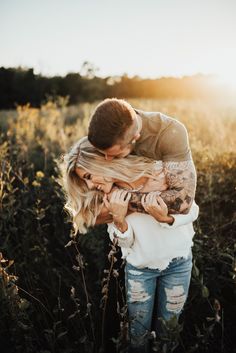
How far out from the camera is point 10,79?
886 inches

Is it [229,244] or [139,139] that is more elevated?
[139,139]

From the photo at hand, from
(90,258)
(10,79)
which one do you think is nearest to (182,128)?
(90,258)

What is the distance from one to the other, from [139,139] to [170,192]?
0.42m

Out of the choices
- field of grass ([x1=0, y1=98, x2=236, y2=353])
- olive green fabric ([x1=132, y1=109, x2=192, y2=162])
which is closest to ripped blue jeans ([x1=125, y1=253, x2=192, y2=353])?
field of grass ([x1=0, y1=98, x2=236, y2=353])

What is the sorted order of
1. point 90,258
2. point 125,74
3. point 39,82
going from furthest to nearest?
1. point 125,74
2. point 39,82
3. point 90,258

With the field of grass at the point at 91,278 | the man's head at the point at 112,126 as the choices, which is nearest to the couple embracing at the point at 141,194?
the man's head at the point at 112,126

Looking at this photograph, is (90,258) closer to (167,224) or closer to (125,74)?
(167,224)

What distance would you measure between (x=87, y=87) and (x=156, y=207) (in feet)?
87.3

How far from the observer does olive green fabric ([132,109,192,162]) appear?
2.20m

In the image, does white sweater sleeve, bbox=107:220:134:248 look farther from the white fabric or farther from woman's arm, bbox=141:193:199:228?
woman's arm, bbox=141:193:199:228

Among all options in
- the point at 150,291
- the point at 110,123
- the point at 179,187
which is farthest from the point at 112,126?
the point at 150,291

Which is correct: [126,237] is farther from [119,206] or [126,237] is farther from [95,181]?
[95,181]

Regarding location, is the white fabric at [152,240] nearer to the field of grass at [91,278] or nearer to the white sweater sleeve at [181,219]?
the white sweater sleeve at [181,219]

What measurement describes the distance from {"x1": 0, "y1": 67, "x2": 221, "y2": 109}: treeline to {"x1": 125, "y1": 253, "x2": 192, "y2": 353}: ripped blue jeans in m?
16.9
